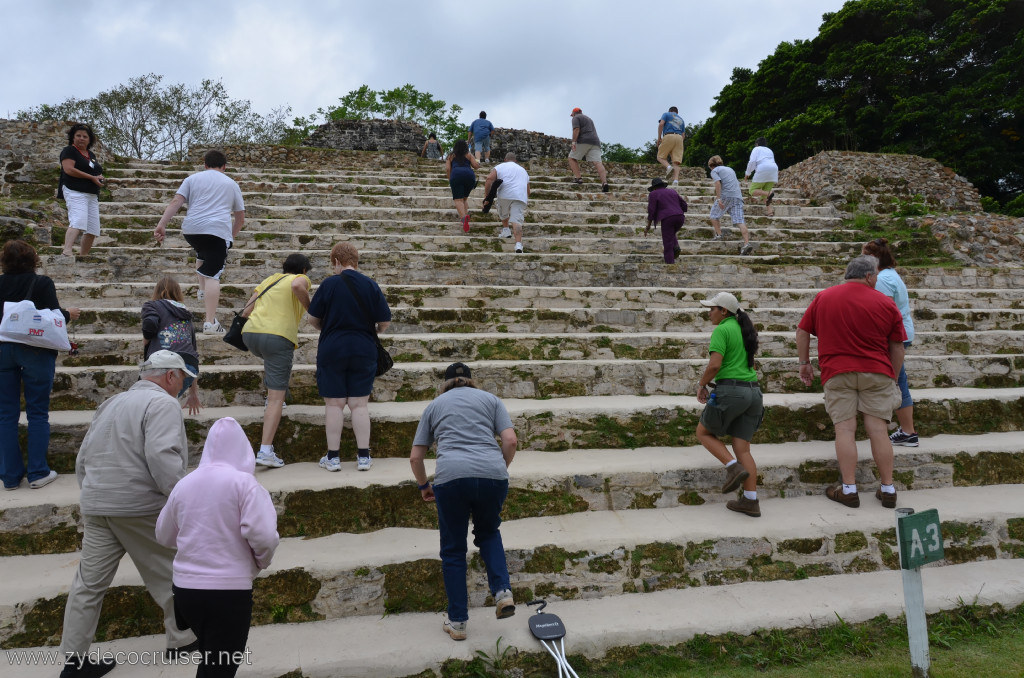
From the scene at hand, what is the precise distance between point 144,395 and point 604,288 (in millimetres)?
4417

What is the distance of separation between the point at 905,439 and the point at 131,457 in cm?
486

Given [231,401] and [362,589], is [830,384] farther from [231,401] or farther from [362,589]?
[231,401]

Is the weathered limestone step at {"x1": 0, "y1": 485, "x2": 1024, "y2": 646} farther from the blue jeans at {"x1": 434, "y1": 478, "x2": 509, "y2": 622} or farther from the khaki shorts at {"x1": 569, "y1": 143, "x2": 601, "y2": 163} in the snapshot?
the khaki shorts at {"x1": 569, "y1": 143, "x2": 601, "y2": 163}

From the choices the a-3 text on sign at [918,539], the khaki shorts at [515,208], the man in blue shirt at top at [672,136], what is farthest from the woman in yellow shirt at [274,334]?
the man in blue shirt at top at [672,136]

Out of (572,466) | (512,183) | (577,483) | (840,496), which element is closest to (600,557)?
(577,483)

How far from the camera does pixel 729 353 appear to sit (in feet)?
11.1

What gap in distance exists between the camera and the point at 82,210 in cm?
566

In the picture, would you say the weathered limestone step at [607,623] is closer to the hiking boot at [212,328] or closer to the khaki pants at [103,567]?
the khaki pants at [103,567]

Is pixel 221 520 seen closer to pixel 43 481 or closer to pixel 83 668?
pixel 83 668

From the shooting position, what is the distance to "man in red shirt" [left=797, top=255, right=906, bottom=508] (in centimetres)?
350

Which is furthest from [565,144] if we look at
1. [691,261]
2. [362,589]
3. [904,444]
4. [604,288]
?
[362,589]

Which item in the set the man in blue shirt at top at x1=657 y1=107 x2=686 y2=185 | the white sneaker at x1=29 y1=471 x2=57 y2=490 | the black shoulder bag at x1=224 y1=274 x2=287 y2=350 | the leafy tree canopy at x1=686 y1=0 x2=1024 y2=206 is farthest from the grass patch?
the leafy tree canopy at x1=686 y1=0 x2=1024 y2=206

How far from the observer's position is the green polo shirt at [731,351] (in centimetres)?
337

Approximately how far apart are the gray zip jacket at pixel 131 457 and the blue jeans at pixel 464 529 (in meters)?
1.15
